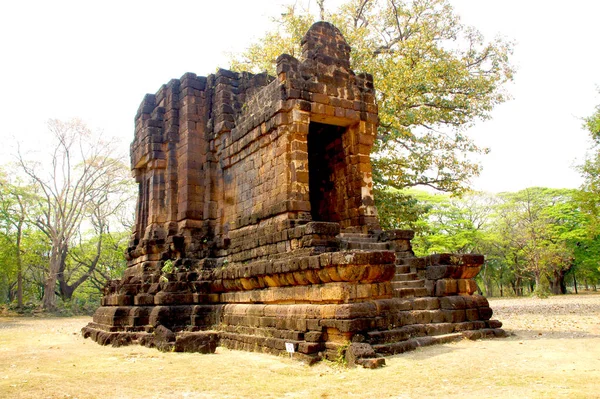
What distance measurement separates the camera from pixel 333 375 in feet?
Result: 19.3

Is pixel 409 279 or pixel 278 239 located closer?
pixel 278 239

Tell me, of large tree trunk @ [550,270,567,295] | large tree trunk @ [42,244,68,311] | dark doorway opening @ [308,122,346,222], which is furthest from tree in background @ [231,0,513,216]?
large tree trunk @ [550,270,567,295]

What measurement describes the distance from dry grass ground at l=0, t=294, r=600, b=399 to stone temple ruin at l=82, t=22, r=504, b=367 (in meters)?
0.47

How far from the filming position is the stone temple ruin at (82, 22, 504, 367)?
23.0ft

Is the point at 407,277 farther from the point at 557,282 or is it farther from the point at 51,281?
the point at 557,282

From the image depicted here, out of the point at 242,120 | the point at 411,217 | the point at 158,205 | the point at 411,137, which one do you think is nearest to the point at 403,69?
the point at 411,137

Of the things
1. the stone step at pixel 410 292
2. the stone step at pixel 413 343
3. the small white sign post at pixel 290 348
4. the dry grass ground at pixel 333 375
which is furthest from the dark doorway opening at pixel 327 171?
the dry grass ground at pixel 333 375

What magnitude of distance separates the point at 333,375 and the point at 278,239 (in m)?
3.33

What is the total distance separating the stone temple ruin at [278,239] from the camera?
700 cm

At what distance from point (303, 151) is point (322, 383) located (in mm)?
4873

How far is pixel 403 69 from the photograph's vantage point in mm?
15133

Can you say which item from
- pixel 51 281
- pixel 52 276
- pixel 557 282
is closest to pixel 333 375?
pixel 52 276

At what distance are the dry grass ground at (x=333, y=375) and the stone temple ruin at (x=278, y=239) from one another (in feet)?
1.54

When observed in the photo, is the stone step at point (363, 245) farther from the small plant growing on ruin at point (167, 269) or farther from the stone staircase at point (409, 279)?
the small plant growing on ruin at point (167, 269)
